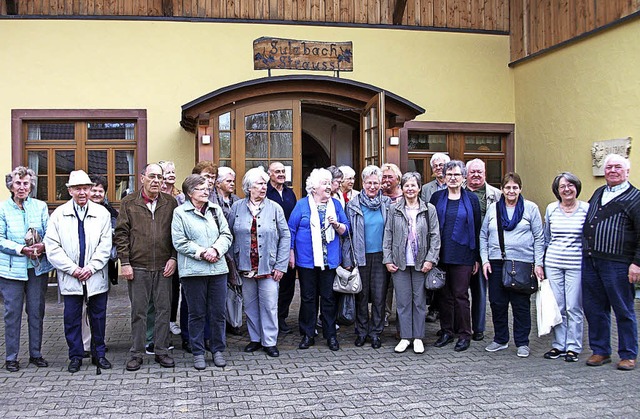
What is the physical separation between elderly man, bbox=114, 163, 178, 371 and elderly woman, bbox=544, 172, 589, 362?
3.23 m

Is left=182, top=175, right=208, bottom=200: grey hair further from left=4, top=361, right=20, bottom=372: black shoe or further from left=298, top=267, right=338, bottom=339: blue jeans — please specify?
left=4, top=361, right=20, bottom=372: black shoe

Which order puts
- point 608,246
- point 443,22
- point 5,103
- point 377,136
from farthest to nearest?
point 443,22 < point 5,103 < point 377,136 < point 608,246

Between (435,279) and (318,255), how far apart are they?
3.51ft

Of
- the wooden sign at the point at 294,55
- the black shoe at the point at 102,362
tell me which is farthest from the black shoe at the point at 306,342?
the wooden sign at the point at 294,55

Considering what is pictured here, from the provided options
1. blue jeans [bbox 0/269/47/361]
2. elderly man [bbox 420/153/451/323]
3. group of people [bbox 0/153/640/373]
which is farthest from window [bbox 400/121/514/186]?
blue jeans [bbox 0/269/47/361]

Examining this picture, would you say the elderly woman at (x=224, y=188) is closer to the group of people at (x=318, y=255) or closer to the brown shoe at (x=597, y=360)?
the group of people at (x=318, y=255)

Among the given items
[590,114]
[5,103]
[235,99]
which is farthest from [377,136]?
[5,103]

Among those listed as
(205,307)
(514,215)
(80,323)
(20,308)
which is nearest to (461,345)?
(514,215)

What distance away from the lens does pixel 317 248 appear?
6059mm

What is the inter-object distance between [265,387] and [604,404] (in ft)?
7.81

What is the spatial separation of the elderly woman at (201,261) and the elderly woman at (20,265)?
1.17 m

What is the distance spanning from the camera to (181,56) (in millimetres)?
10391

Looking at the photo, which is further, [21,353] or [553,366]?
[21,353]

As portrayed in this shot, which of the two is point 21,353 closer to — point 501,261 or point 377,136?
point 501,261
